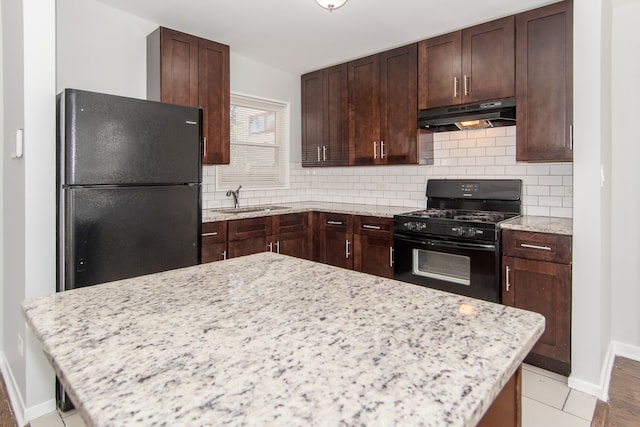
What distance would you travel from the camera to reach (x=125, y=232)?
2.17 meters

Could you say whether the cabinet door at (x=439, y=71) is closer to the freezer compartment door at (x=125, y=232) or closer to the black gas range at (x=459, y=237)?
the black gas range at (x=459, y=237)

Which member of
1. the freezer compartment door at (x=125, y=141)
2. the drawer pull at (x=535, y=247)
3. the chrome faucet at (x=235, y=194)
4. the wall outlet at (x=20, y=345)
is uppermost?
the freezer compartment door at (x=125, y=141)

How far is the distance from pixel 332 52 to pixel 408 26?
34.4 inches

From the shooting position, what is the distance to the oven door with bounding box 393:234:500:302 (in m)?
2.66

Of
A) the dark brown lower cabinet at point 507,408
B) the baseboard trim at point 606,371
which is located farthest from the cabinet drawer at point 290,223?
the dark brown lower cabinet at point 507,408

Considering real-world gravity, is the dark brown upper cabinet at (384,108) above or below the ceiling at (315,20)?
below

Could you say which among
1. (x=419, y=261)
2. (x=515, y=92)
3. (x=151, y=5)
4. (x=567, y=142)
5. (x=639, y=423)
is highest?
(x=151, y=5)

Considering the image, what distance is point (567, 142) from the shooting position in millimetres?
2594

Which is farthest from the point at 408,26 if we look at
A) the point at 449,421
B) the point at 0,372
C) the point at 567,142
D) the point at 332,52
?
the point at 0,372

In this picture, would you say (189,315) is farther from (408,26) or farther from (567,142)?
(408,26)

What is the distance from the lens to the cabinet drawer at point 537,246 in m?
2.36

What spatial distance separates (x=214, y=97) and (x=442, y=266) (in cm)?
244

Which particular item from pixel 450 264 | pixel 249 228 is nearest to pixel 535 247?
pixel 450 264

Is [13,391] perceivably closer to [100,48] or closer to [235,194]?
[235,194]
